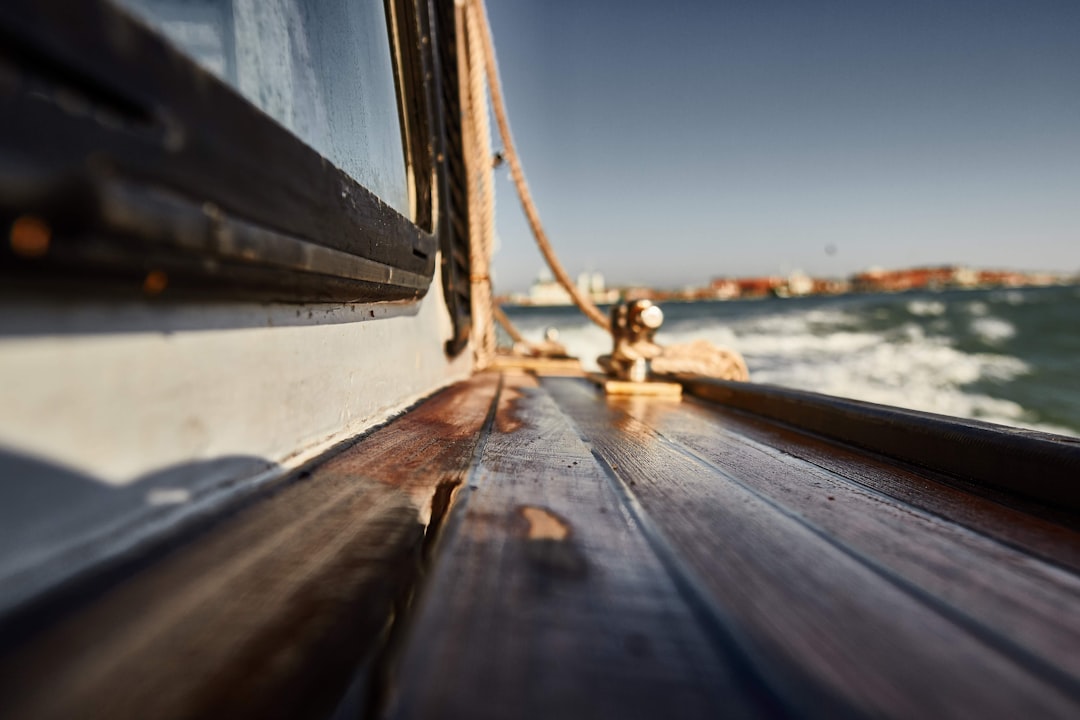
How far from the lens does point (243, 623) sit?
1.34 ft

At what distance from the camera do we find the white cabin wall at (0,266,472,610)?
418 millimetres

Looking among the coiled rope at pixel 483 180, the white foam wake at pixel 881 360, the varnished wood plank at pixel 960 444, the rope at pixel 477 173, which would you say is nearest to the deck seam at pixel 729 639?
the varnished wood plank at pixel 960 444

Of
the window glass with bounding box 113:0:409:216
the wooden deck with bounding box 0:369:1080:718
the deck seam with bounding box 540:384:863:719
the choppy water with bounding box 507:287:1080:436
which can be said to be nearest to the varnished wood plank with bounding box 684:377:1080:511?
the wooden deck with bounding box 0:369:1080:718

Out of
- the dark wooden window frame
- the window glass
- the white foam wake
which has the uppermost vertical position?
the window glass

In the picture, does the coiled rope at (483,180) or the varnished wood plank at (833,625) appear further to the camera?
the coiled rope at (483,180)

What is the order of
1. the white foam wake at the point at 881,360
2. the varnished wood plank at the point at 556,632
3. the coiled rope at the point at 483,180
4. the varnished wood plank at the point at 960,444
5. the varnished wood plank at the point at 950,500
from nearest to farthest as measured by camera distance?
1. the varnished wood plank at the point at 556,632
2. the varnished wood plank at the point at 950,500
3. the varnished wood plank at the point at 960,444
4. the coiled rope at the point at 483,180
5. the white foam wake at the point at 881,360

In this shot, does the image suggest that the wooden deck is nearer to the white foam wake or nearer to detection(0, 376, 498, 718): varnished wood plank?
detection(0, 376, 498, 718): varnished wood plank

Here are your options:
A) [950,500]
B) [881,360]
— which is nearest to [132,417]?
[950,500]

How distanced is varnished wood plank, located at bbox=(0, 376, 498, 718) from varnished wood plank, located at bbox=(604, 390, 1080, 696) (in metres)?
0.52

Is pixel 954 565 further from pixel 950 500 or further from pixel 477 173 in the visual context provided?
pixel 477 173

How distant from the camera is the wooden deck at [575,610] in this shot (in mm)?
335

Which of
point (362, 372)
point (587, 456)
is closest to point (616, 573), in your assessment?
point (587, 456)

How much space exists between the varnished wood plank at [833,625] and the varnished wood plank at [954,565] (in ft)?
0.09

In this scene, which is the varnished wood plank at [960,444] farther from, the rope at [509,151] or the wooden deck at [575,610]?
the rope at [509,151]
